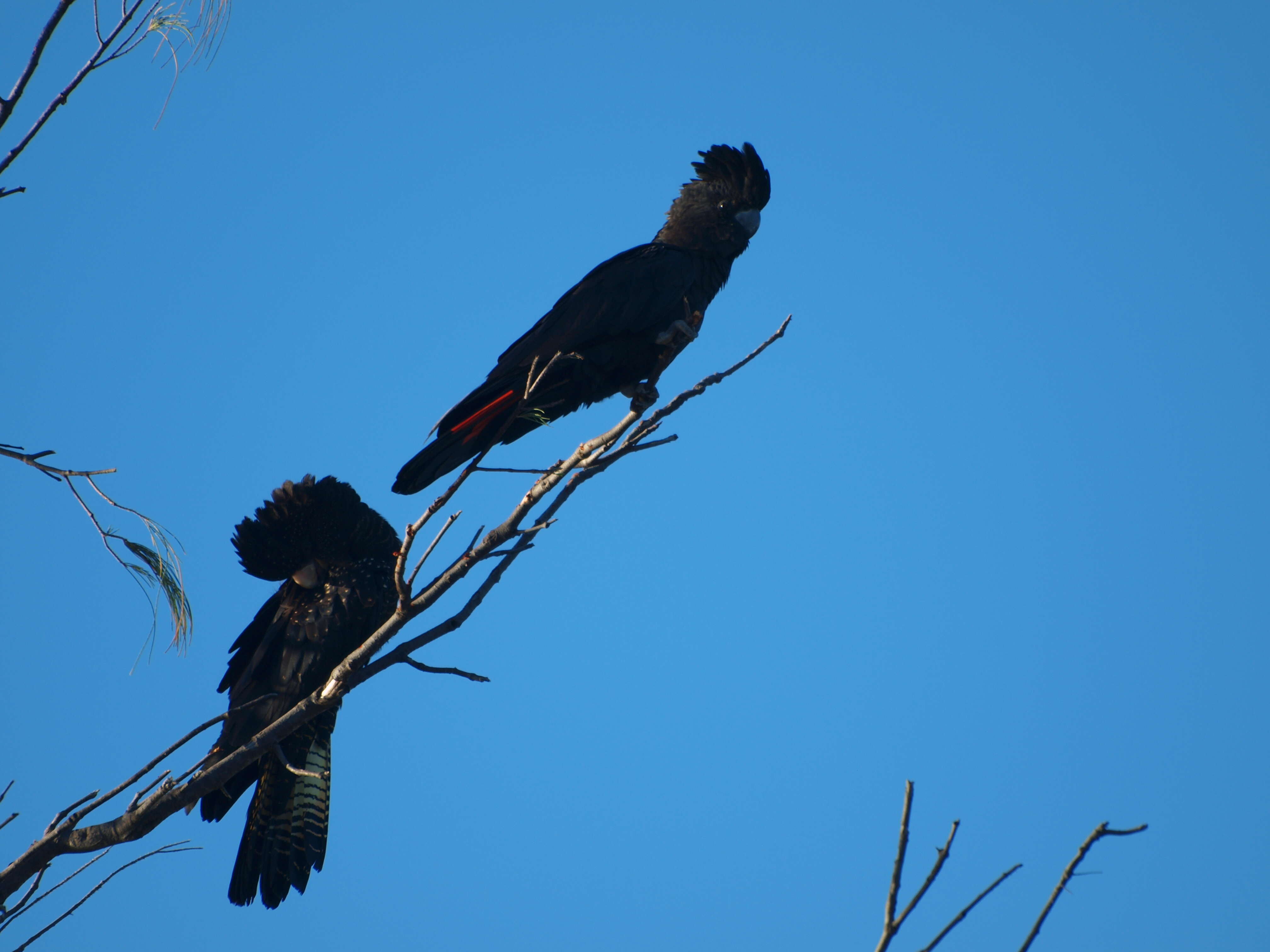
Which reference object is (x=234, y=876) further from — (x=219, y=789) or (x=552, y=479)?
(x=552, y=479)

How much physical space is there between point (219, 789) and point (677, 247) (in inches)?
134

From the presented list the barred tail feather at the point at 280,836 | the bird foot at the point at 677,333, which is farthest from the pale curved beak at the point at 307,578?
the bird foot at the point at 677,333

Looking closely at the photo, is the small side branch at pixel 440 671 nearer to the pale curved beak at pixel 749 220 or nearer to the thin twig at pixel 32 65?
the thin twig at pixel 32 65

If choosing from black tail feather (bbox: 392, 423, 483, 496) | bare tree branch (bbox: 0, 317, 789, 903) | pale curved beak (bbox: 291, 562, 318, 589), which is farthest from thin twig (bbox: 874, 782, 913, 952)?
pale curved beak (bbox: 291, 562, 318, 589)

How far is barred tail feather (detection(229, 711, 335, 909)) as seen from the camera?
424 centimetres

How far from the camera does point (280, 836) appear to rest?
14.1 feet

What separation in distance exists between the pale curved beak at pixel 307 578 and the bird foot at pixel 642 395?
5.93 ft

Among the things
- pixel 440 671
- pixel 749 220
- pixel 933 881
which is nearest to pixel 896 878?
pixel 933 881

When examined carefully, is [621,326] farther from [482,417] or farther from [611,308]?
[482,417]

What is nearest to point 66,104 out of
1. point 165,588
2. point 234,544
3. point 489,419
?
point 165,588

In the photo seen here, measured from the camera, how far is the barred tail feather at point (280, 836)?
4.24m

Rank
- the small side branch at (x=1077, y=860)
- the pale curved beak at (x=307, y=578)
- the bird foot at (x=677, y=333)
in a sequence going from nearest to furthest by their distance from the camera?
the small side branch at (x=1077, y=860), the bird foot at (x=677, y=333), the pale curved beak at (x=307, y=578)

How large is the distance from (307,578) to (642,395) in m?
2.09

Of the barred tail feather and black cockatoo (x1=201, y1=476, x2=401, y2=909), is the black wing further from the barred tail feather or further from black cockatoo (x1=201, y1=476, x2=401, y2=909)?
the barred tail feather
